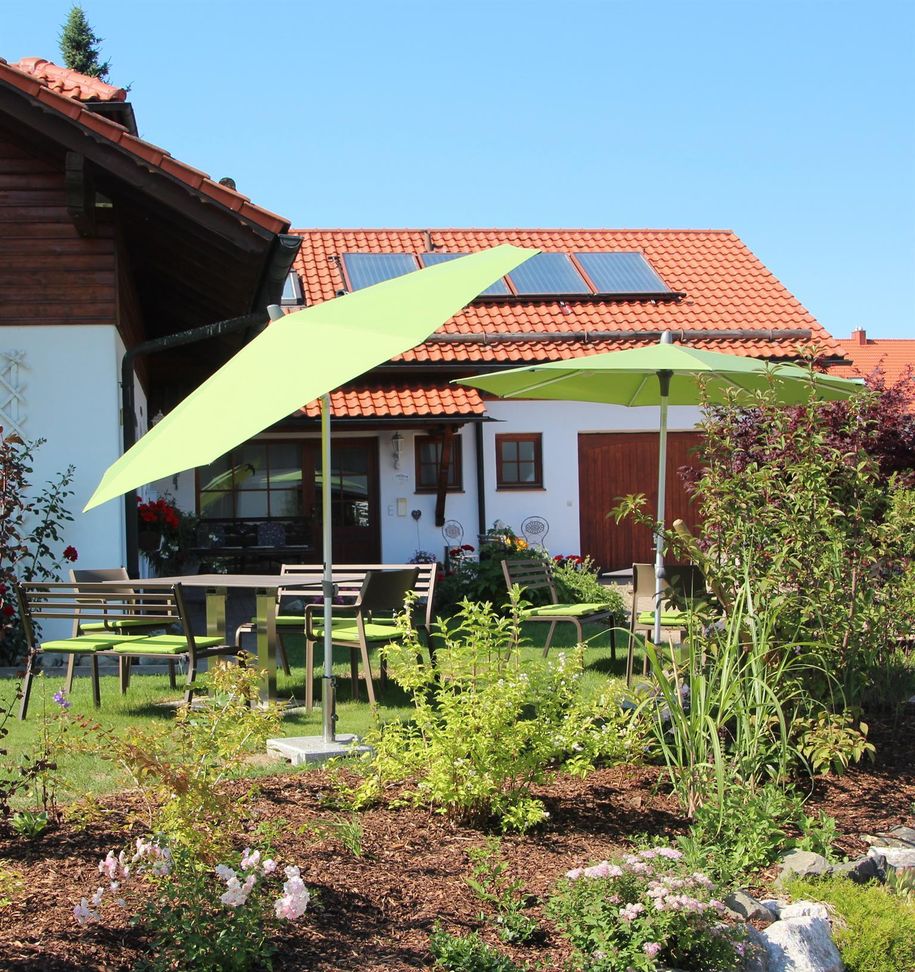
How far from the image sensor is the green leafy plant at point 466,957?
126 inches

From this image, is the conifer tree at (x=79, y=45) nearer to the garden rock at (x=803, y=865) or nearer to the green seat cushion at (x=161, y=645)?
the green seat cushion at (x=161, y=645)

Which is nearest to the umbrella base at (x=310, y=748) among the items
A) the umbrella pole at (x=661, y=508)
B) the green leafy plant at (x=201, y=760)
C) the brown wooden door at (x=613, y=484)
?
the green leafy plant at (x=201, y=760)

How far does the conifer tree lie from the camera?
30.8 meters

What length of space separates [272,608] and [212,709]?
305cm

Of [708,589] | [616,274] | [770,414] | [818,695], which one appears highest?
[616,274]

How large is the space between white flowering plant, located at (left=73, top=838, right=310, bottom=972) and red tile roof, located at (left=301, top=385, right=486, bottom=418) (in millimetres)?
11999

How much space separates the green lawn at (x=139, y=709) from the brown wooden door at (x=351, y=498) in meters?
6.46

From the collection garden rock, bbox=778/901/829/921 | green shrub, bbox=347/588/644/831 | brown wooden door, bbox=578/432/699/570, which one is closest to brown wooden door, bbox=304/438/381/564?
brown wooden door, bbox=578/432/699/570

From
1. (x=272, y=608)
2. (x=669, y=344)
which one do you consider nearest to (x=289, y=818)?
(x=272, y=608)

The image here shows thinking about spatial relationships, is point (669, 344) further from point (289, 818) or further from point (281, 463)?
point (281, 463)

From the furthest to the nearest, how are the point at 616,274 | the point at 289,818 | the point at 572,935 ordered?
the point at 616,274 → the point at 289,818 → the point at 572,935

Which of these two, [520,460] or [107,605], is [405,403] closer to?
[520,460]

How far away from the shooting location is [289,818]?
4375 mm

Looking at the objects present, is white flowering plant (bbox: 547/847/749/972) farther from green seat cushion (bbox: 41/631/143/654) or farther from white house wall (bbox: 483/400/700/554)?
white house wall (bbox: 483/400/700/554)
